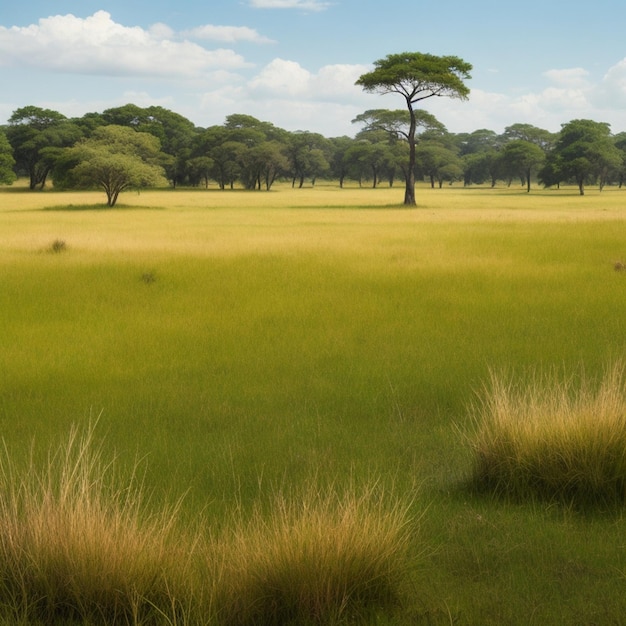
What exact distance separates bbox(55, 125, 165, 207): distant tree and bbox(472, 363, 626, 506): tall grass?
45.4m

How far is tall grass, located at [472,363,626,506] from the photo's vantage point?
17.9 ft

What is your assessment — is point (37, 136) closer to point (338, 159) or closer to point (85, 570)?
point (338, 159)

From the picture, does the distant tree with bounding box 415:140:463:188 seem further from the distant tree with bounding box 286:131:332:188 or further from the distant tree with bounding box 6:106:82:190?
the distant tree with bounding box 6:106:82:190

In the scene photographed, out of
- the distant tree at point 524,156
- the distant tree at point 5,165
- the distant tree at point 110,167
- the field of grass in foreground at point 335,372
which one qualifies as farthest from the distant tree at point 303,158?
the field of grass in foreground at point 335,372

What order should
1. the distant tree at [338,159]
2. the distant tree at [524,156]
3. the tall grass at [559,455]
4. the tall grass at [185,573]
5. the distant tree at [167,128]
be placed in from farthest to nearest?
the distant tree at [338,159] < the distant tree at [167,128] < the distant tree at [524,156] < the tall grass at [559,455] < the tall grass at [185,573]

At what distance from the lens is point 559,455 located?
5.57m

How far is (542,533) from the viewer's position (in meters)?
4.66

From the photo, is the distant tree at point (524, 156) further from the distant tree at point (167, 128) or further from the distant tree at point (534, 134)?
the distant tree at point (167, 128)

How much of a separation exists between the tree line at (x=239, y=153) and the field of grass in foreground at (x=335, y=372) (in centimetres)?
3432

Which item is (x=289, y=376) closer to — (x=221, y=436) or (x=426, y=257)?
(x=221, y=436)

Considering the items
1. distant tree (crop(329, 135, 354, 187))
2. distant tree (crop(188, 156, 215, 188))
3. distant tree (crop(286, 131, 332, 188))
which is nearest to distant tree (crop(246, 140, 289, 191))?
distant tree (crop(188, 156, 215, 188))

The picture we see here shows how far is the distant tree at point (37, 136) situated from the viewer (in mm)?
83125

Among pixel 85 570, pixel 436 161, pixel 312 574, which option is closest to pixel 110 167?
pixel 85 570

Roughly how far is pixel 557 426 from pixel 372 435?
1.71 meters
